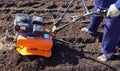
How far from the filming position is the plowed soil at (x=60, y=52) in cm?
467

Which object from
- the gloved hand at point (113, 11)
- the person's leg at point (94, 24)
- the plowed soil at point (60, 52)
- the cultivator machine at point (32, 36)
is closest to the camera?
the gloved hand at point (113, 11)

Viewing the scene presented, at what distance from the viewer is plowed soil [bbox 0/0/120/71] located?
4.67 metres

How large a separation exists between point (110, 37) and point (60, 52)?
0.78 m

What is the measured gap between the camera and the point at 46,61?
471cm

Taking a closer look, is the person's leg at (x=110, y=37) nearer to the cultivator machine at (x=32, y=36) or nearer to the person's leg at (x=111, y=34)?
the person's leg at (x=111, y=34)

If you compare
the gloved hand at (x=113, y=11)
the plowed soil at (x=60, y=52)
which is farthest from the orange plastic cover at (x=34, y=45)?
the gloved hand at (x=113, y=11)

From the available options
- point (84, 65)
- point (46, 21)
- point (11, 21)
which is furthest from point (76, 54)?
point (11, 21)

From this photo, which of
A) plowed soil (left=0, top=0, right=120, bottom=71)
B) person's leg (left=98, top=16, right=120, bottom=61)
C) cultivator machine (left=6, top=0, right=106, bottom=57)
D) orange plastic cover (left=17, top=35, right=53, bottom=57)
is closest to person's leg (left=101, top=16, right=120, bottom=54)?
person's leg (left=98, top=16, right=120, bottom=61)

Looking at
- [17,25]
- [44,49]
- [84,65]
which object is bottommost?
[84,65]

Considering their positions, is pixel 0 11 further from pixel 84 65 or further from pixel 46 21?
pixel 84 65

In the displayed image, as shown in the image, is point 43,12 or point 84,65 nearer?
point 84,65

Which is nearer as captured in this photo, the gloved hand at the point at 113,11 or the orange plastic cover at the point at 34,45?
the gloved hand at the point at 113,11

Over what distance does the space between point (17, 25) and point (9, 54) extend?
647 mm

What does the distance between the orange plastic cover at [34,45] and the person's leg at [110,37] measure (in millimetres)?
796
